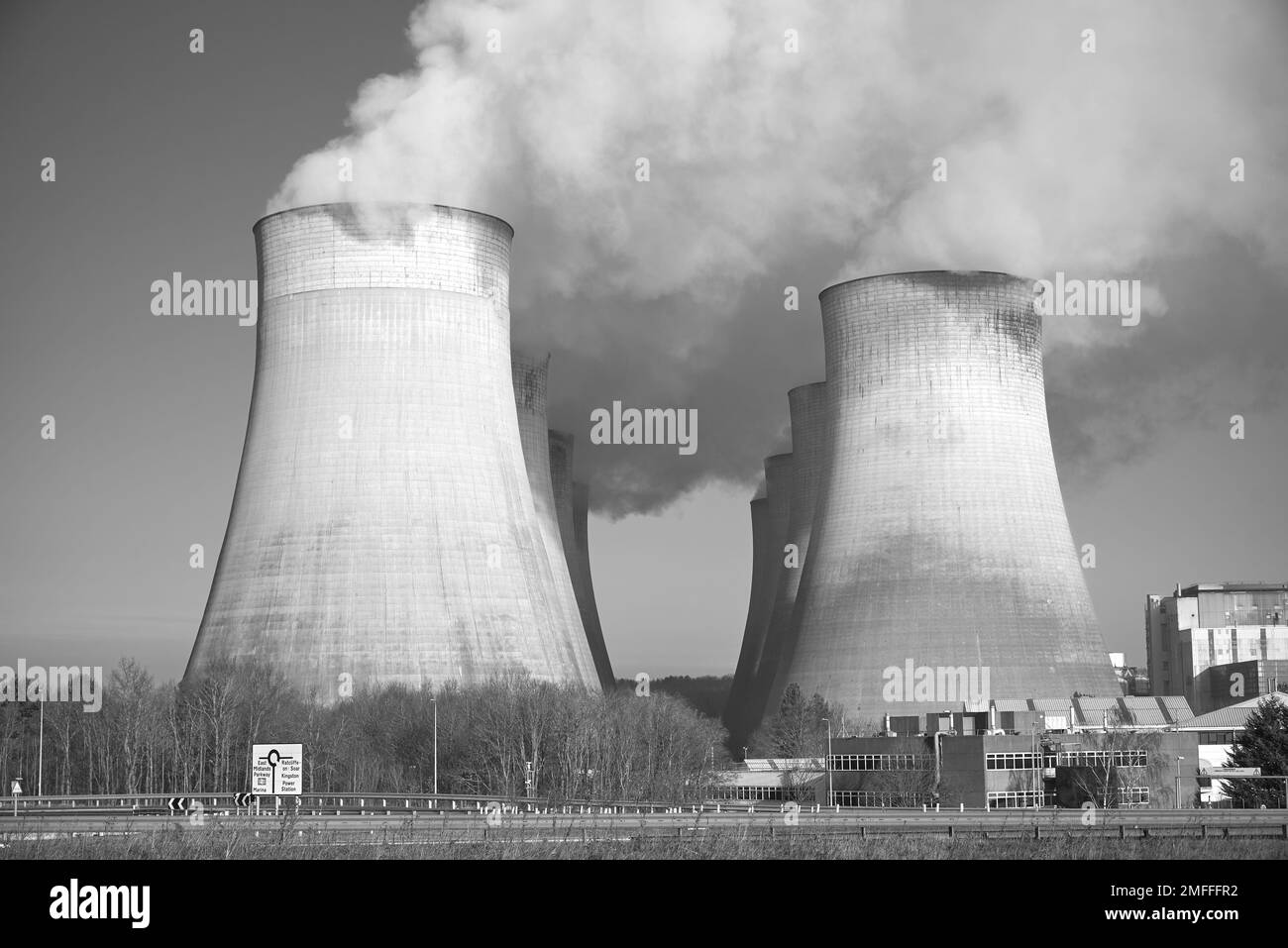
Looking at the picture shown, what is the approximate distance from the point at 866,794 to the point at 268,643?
13.1 m

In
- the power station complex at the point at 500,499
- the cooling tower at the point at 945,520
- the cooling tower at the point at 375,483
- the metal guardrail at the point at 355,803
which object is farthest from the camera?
the cooling tower at the point at 945,520

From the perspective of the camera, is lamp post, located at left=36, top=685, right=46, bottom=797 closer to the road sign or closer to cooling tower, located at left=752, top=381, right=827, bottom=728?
the road sign

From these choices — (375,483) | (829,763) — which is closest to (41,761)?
(375,483)

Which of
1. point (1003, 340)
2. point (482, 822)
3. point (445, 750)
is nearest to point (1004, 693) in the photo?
point (1003, 340)

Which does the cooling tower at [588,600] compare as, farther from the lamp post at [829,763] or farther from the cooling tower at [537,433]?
the lamp post at [829,763]

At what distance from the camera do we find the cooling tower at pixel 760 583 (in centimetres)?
4578

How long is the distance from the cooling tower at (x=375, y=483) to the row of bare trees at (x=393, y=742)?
0.54m

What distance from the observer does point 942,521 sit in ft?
114

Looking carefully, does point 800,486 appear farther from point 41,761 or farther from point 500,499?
point 41,761

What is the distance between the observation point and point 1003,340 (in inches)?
1398

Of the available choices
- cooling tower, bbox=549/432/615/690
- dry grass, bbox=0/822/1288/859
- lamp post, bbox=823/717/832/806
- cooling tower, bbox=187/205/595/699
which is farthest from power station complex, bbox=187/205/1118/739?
dry grass, bbox=0/822/1288/859

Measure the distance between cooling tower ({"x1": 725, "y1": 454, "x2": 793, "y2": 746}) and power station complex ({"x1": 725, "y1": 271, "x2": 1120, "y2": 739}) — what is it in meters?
8.86

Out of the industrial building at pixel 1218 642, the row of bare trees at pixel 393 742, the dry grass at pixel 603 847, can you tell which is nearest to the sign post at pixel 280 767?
the dry grass at pixel 603 847
